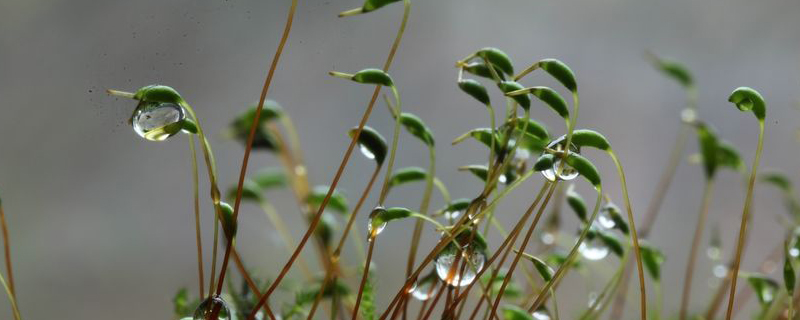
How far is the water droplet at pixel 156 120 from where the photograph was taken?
0.45 m

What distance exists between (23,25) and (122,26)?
30 centimetres

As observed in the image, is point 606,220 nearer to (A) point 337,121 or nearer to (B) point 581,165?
(B) point 581,165

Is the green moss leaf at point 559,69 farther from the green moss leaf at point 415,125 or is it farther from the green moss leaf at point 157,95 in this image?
the green moss leaf at point 157,95

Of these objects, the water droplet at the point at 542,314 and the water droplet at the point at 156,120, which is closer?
the water droplet at the point at 156,120

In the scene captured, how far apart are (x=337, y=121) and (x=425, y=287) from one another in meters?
0.68

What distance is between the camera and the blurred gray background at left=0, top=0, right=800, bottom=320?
1.09 meters

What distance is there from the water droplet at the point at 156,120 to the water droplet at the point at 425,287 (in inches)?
10.0

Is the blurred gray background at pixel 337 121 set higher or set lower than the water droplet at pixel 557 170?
lower

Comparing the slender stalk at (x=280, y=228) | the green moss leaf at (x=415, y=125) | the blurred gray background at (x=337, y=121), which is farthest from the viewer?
the blurred gray background at (x=337, y=121)

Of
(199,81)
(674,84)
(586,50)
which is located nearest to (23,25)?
(199,81)

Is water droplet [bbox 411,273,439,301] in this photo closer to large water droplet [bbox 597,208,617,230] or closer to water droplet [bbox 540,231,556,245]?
large water droplet [bbox 597,208,617,230]

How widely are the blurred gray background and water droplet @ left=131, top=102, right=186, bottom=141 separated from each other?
1.60 ft

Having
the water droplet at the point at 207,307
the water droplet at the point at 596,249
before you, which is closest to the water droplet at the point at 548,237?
the water droplet at the point at 596,249

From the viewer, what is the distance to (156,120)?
1.52 feet
